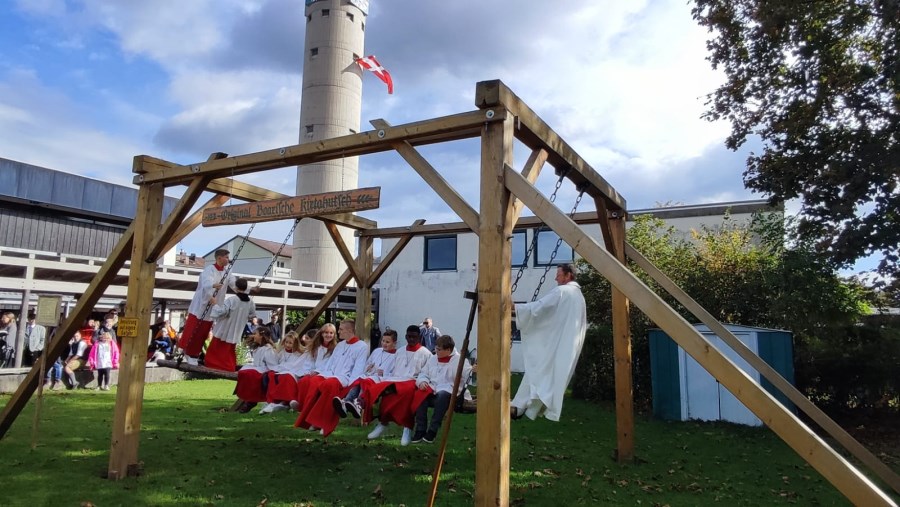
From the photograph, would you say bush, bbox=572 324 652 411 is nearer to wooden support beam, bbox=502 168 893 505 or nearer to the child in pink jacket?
wooden support beam, bbox=502 168 893 505

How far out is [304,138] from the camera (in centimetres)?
3325

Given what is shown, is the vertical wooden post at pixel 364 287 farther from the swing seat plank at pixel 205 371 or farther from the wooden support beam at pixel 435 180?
the wooden support beam at pixel 435 180

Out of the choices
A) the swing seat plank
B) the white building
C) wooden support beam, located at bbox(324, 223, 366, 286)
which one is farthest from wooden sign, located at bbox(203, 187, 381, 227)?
the white building

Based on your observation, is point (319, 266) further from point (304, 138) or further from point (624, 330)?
point (624, 330)

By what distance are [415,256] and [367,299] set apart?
542 inches

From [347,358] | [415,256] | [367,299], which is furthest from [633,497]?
[415,256]

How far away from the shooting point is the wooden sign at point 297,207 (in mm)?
5789

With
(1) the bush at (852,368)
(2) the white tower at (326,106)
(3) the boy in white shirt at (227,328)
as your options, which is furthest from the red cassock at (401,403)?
(2) the white tower at (326,106)

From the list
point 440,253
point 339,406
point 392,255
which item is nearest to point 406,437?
point 339,406

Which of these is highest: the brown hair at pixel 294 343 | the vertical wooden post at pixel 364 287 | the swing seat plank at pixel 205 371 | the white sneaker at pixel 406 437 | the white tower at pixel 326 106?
the white tower at pixel 326 106

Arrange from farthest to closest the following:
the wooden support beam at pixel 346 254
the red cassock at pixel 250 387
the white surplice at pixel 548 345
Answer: the wooden support beam at pixel 346 254 → the red cassock at pixel 250 387 → the white surplice at pixel 548 345

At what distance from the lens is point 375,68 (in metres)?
35.8

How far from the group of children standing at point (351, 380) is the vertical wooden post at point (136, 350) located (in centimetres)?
137

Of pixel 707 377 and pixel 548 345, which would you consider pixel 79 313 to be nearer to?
pixel 548 345
